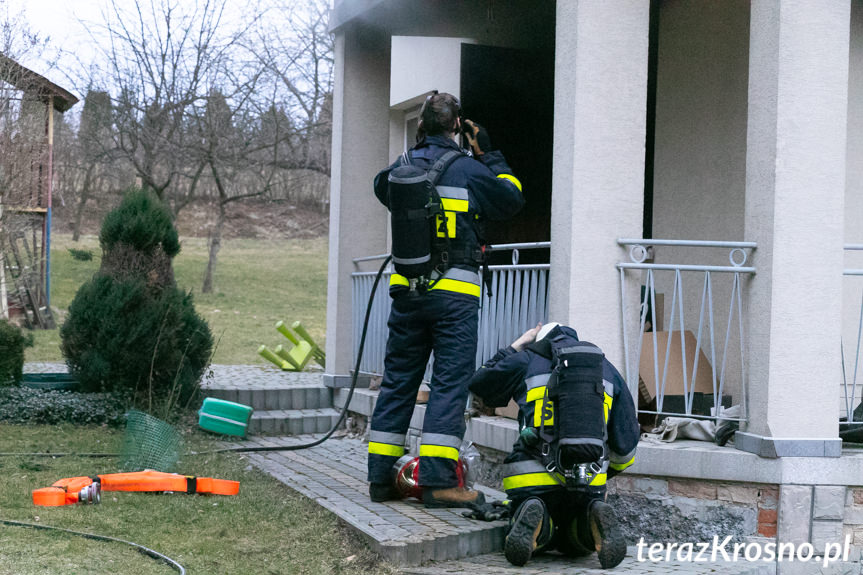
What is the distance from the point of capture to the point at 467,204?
5.14 metres

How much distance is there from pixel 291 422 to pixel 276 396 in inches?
22.8

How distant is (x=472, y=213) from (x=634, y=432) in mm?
1484

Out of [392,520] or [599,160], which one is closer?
[392,520]

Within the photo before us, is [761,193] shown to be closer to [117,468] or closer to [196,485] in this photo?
[196,485]

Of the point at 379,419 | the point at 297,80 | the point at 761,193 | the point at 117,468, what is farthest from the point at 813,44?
the point at 297,80

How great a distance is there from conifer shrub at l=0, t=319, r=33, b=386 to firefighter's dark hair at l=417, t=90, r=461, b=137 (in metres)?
6.22

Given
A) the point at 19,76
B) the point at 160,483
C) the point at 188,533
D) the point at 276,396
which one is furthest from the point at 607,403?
the point at 19,76

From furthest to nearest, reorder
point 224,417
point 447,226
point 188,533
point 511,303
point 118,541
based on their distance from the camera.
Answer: point 224,417 → point 511,303 → point 447,226 → point 188,533 → point 118,541

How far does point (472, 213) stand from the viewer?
5.20 meters

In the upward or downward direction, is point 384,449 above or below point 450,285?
below

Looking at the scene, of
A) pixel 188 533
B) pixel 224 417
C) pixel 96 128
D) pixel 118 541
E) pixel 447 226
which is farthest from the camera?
pixel 96 128

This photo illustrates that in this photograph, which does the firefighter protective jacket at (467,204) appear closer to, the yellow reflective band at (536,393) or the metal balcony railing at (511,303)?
the metal balcony railing at (511,303)

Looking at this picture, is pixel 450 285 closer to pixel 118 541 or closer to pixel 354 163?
pixel 118 541

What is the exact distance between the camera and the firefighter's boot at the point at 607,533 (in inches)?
173
